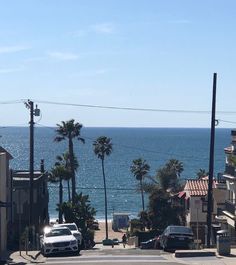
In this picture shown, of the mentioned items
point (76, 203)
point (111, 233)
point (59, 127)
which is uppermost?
point (59, 127)

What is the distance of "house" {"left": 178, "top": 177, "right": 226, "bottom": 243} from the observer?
58562 mm

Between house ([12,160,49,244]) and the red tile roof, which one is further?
the red tile roof

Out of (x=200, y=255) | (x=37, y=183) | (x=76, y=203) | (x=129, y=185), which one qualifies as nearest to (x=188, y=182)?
(x=76, y=203)

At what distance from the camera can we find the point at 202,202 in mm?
59812

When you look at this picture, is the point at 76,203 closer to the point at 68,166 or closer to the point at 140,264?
the point at 68,166

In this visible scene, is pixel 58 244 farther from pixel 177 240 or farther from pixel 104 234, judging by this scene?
pixel 104 234

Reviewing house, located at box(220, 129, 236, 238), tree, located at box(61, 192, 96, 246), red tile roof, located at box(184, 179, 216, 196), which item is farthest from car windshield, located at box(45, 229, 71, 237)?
red tile roof, located at box(184, 179, 216, 196)

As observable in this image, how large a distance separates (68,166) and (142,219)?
1483 cm

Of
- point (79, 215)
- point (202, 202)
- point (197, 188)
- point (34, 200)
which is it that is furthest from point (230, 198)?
point (79, 215)

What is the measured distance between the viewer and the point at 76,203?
67312 millimetres

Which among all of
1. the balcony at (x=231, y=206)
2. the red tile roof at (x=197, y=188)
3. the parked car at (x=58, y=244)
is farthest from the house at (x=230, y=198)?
the parked car at (x=58, y=244)

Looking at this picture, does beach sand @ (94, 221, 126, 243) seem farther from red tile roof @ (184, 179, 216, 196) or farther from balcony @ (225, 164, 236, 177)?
balcony @ (225, 164, 236, 177)

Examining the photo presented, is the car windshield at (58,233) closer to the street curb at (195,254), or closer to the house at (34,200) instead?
the street curb at (195,254)

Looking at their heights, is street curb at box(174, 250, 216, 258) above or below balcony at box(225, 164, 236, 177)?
below
